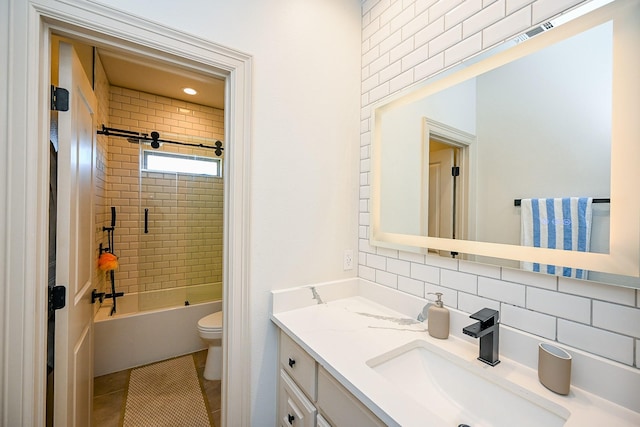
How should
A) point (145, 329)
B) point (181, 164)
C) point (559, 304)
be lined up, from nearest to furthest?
1. point (559, 304)
2. point (145, 329)
3. point (181, 164)

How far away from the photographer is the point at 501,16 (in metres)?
0.93

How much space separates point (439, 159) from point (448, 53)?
17.1 inches

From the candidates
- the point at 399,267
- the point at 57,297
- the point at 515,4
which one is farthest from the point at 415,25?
the point at 57,297

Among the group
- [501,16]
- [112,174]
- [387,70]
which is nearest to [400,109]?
[387,70]

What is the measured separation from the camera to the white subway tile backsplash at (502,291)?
90 centimetres

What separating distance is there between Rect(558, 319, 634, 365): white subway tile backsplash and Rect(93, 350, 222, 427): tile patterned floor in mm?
1961

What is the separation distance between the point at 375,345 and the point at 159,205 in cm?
281

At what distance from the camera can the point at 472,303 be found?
3.39ft

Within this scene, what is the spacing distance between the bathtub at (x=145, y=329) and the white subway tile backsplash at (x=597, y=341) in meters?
2.74

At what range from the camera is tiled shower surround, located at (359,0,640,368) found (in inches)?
28.7

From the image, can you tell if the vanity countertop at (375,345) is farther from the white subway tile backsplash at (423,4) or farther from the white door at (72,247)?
the white subway tile backsplash at (423,4)

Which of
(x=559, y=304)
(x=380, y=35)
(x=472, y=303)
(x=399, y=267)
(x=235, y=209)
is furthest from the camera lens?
(x=380, y=35)

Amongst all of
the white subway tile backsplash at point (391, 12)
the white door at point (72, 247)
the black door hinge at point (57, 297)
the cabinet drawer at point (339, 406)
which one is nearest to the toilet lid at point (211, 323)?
the white door at point (72, 247)

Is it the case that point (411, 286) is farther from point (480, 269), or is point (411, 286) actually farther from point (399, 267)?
point (480, 269)
